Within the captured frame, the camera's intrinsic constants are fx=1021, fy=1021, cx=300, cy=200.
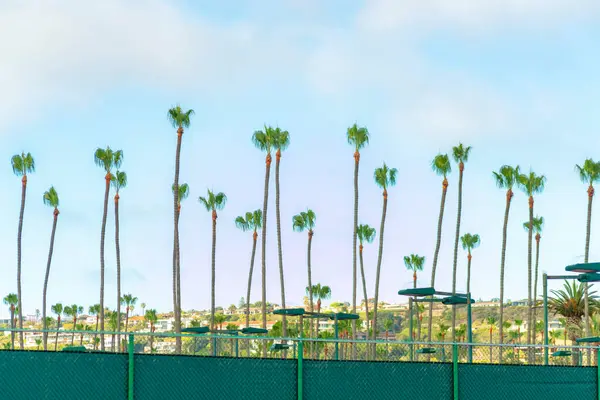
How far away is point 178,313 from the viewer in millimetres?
72750

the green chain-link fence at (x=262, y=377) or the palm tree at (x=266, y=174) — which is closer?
the green chain-link fence at (x=262, y=377)

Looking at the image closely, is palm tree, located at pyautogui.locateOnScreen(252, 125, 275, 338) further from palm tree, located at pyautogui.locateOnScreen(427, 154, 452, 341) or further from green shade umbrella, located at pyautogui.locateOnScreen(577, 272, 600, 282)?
green shade umbrella, located at pyautogui.locateOnScreen(577, 272, 600, 282)

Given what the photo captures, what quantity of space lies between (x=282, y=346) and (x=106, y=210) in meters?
55.7

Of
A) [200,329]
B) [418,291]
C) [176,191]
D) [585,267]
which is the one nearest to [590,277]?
[585,267]

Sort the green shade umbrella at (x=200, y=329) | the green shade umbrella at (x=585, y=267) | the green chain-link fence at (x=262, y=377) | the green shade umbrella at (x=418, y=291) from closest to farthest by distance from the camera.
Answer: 1. the green chain-link fence at (x=262, y=377)
2. the green shade umbrella at (x=585, y=267)
3. the green shade umbrella at (x=418, y=291)
4. the green shade umbrella at (x=200, y=329)

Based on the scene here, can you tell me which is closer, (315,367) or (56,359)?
(56,359)

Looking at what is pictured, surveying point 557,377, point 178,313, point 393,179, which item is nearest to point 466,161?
point 393,179

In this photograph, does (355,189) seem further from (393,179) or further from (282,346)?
(282,346)

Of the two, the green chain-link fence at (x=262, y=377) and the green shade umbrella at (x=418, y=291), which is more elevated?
the green shade umbrella at (x=418, y=291)

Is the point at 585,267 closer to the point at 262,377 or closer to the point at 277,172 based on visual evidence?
the point at 262,377

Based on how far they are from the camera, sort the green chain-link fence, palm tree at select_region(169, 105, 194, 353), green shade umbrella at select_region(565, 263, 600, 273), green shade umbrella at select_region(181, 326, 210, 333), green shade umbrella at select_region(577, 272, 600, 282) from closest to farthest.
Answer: the green chain-link fence < green shade umbrella at select_region(565, 263, 600, 273) < green shade umbrella at select_region(577, 272, 600, 282) < green shade umbrella at select_region(181, 326, 210, 333) < palm tree at select_region(169, 105, 194, 353)

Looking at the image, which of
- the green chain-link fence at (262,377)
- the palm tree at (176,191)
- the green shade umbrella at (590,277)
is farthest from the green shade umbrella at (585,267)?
the palm tree at (176,191)

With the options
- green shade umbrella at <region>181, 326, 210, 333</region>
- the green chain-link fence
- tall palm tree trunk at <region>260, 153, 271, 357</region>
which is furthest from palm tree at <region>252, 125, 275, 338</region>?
the green chain-link fence

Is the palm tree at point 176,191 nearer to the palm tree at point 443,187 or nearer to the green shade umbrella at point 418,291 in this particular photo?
the palm tree at point 443,187
